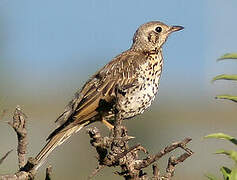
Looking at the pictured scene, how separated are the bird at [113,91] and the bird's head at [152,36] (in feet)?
0.19

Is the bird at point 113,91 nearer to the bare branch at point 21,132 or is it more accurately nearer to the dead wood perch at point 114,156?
the dead wood perch at point 114,156

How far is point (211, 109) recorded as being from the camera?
2983 cm

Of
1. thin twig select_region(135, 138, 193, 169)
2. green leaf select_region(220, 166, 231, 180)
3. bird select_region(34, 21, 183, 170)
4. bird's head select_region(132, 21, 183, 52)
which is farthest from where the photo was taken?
bird's head select_region(132, 21, 183, 52)

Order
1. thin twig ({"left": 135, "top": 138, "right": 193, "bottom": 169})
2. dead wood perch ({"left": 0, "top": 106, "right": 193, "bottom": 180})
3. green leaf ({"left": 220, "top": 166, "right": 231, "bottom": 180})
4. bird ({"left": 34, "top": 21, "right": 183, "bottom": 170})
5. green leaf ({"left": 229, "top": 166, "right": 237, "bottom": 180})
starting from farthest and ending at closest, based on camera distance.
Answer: bird ({"left": 34, "top": 21, "right": 183, "bottom": 170}) → thin twig ({"left": 135, "top": 138, "right": 193, "bottom": 169}) → dead wood perch ({"left": 0, "top": 106, "right": 193, "bottom": 180}) → green leaf ({"left": 220, "top": 166, "right": 231, "bottom": 180}) → green leaf ({"left": 229, "top": 166, "right": 237, "bottom": 180})

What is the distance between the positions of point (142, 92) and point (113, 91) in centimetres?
38

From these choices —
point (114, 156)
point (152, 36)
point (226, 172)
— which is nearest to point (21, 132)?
point (114, 156)

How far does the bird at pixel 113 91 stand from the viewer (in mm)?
6938

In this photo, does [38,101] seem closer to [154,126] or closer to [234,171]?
[154,126]

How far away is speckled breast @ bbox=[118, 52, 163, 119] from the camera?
695 cm

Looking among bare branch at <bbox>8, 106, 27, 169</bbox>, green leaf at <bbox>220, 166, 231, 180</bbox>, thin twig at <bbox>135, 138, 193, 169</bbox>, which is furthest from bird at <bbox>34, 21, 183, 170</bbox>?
green leaf at <bbox>220, 166, 231, 180</bbox>

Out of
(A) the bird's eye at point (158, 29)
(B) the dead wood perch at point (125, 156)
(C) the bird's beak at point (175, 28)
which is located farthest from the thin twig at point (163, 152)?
(A) the bird's eye at point (158, 29)

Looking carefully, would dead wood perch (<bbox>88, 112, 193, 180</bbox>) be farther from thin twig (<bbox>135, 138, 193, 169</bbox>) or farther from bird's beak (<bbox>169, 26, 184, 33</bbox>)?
bird's beak (<bbox>169, 26, 184, 33</bbox>)

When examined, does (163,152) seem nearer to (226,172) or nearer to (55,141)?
(226,172)

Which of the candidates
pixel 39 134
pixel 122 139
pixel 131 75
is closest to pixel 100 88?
pixel 131 75
